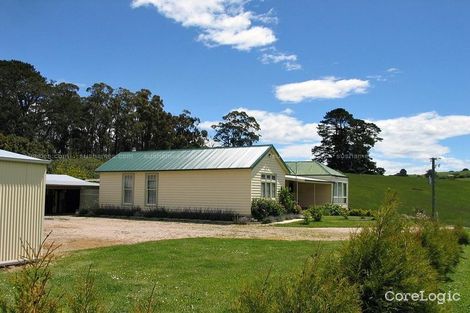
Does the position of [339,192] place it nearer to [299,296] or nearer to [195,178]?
[195,178]

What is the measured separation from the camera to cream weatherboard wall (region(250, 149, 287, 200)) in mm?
26297

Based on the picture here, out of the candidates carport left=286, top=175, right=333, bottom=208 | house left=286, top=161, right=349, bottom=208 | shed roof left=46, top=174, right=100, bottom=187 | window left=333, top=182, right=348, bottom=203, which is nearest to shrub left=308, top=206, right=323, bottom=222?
house left=286, top=161, right=349, bottom=208

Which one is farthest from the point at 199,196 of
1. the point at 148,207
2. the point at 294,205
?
the point at 294,205

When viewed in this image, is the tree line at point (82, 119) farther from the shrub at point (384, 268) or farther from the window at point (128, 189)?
the shrub at point (384, 268)

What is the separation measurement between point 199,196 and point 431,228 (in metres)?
18.9

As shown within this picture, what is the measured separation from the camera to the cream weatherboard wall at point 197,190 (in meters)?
26.0

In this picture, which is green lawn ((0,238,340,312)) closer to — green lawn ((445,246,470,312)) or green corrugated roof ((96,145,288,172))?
green lawn ((445,246,470,312))

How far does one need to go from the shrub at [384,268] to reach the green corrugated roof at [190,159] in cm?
2028

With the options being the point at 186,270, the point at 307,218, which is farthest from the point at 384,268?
the point at 307,218

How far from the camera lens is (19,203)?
9.92 metres

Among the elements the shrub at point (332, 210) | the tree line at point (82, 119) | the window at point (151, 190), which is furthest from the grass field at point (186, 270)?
the tree line at point (82, 119)

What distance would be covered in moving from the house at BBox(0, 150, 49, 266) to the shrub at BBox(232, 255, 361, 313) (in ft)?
24.3

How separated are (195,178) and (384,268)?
2315 cm

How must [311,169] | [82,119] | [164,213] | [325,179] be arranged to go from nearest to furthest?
[164,213] → [325,179] → [311,169] → [82,119]
